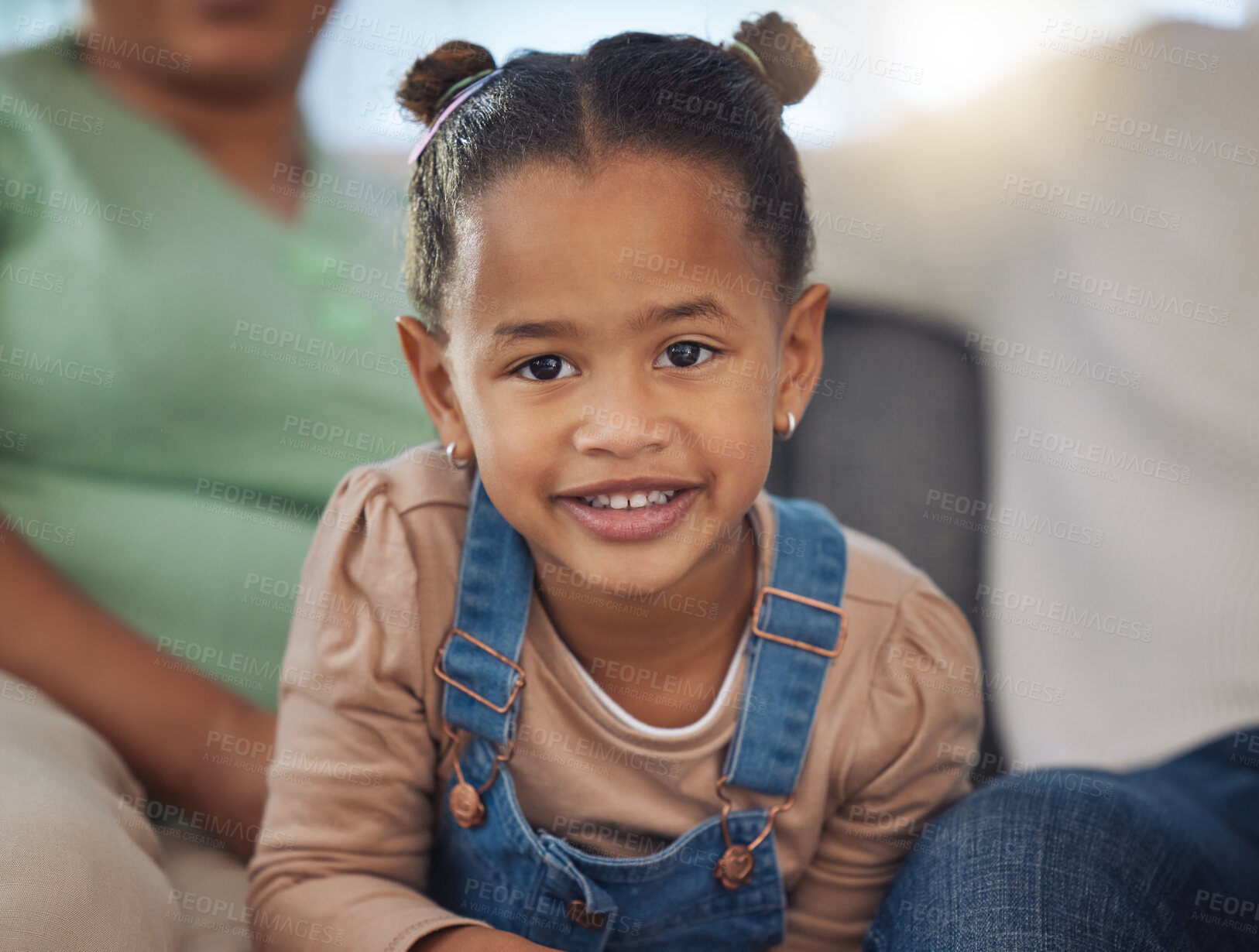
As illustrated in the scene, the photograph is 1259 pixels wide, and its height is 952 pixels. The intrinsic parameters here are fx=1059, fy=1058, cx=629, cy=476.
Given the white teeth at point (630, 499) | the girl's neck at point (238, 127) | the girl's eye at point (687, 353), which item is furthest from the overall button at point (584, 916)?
the girl's neck at point (238, 127)

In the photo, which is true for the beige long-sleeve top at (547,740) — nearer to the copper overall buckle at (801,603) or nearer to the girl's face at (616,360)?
the copper overall buckle at (801,603)

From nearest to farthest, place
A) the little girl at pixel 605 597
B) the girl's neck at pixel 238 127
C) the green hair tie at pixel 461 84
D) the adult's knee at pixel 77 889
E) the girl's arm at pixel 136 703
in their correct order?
the adult's knee at pixel 77 889
the little girl at pixel 605 597
the green hair tie at pixel 461 84
the girl's arm at pixel 136 703
the girl's neck at pixel 238 127

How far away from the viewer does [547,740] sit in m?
0.89

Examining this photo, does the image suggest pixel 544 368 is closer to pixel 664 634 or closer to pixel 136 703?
Result: pixel 664 634

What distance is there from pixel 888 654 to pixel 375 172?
0.83 metres

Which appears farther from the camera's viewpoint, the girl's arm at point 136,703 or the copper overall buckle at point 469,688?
the girl's arm at point 136,703

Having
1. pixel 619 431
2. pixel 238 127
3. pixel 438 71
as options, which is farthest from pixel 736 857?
pixel 238 127

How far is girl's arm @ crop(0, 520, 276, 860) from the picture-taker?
1037 mm

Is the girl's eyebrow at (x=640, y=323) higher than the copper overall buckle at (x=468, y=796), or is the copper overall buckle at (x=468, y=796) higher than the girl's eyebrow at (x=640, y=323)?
the girl's eyebrow at (x=640, y=323)

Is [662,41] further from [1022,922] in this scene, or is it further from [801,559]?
[1022,922]

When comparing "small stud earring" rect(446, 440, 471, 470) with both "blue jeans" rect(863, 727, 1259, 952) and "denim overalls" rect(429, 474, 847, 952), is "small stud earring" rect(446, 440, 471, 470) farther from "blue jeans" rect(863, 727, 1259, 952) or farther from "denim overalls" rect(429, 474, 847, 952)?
"blue jeans" rect(863, 727, 1259, 952)

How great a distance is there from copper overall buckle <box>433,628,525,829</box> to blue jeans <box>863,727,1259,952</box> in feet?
1.12

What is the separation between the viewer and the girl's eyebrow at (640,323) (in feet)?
2.40

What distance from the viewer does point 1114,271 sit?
1146 mm
